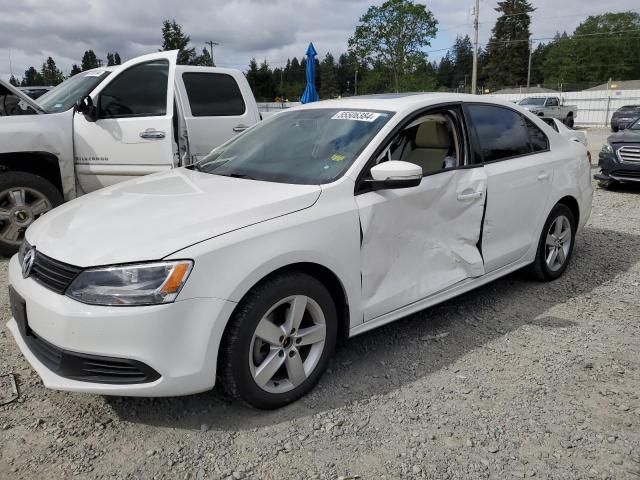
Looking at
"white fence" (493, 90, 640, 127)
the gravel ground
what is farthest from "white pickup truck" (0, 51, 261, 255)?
"white fence" (493, 90, 640, 127)

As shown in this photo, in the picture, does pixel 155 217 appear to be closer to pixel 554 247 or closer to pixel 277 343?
pixel 277 343

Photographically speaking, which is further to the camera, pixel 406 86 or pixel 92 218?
pixel 406 86

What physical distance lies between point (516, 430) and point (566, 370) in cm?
79

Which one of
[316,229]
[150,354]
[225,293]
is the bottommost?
[150,354]

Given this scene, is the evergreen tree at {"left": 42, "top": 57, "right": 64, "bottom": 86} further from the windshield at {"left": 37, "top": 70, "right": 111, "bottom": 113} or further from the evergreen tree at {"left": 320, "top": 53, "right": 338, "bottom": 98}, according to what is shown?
the windshield at {"left": 37, "top": 70, "right": 111, "bottom": 113}

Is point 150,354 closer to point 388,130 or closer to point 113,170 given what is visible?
point 388,130

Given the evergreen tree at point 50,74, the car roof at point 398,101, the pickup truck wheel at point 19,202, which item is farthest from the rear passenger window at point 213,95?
the evergreen tree at point 50,74

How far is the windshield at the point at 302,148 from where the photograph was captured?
126 inches

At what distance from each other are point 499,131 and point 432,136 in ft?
1.81

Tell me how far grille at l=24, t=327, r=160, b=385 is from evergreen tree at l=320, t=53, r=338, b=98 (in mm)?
92206

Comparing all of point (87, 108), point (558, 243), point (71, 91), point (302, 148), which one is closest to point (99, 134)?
point (87, 108)

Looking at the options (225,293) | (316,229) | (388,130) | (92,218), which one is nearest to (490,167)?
(388,130)

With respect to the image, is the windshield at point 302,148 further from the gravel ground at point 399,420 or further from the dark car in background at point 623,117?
the dark car in background at point 623,117

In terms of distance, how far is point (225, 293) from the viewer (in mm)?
2473
